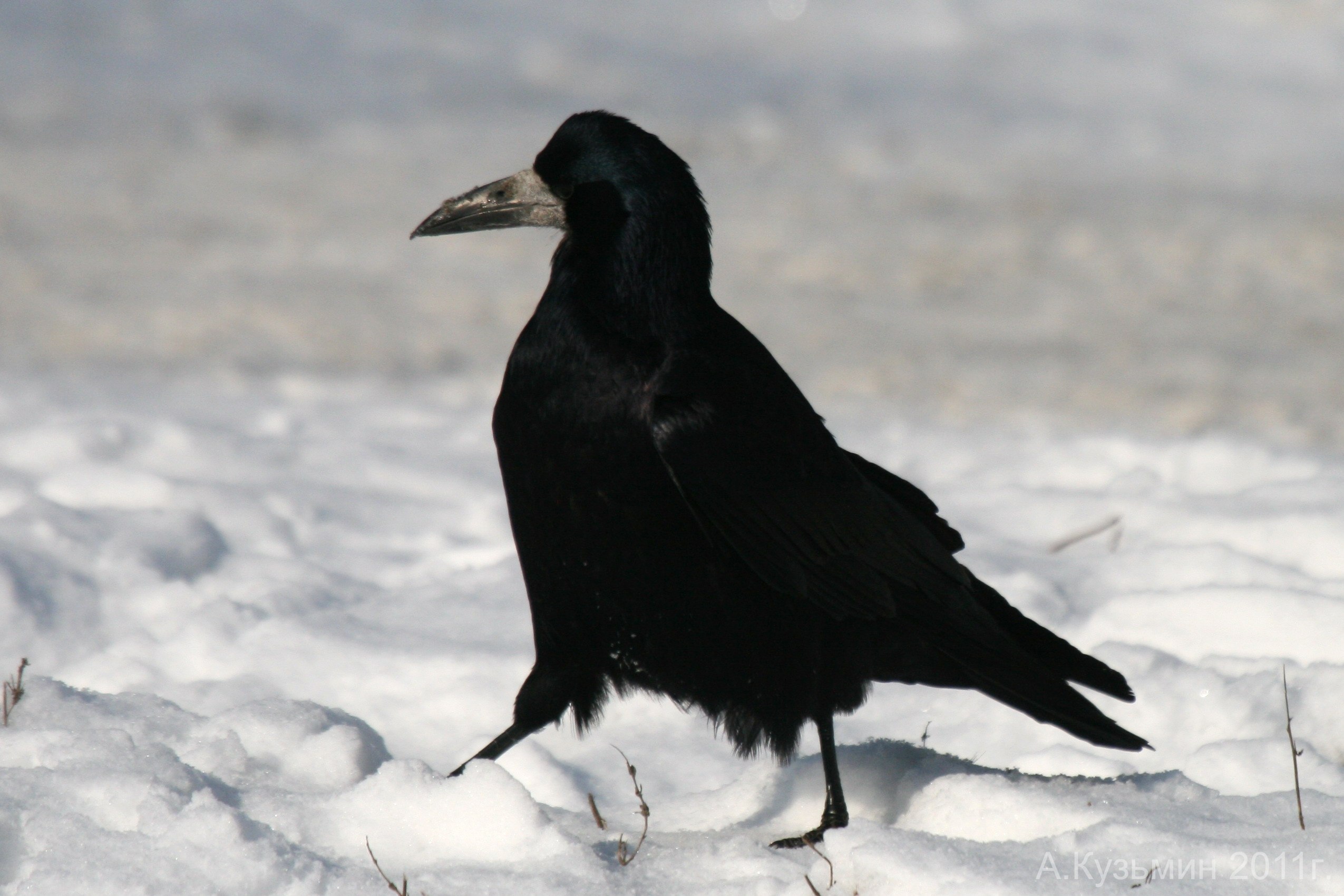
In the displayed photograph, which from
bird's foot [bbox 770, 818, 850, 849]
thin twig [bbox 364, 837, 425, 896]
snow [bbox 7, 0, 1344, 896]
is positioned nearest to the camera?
thin twig [bbox 364, 837, 425, 896]

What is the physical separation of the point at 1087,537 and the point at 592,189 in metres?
2.16

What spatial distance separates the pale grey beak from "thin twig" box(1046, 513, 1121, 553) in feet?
6.76

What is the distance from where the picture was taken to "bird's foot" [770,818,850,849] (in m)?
2.43

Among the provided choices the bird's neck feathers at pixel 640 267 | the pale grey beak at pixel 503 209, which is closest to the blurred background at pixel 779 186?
the pale grey beak at pixel 503 209

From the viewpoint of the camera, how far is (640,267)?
2600 mm

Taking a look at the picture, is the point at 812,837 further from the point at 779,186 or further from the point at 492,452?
the point at 779,186

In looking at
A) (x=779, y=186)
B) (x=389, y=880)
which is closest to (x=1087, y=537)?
(x=389, y=880)

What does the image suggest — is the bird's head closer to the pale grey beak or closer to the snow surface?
the pale grey beak

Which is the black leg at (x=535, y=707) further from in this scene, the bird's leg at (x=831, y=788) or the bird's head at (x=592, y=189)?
the bird's head at (x=592, y=189)

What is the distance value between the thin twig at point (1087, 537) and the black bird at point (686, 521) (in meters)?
1.50

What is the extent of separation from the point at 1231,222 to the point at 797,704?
7.80 metres

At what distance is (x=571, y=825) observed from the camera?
8.25ft

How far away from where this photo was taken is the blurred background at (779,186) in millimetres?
6988

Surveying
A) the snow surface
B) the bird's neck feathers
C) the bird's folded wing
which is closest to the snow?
the snow surface
